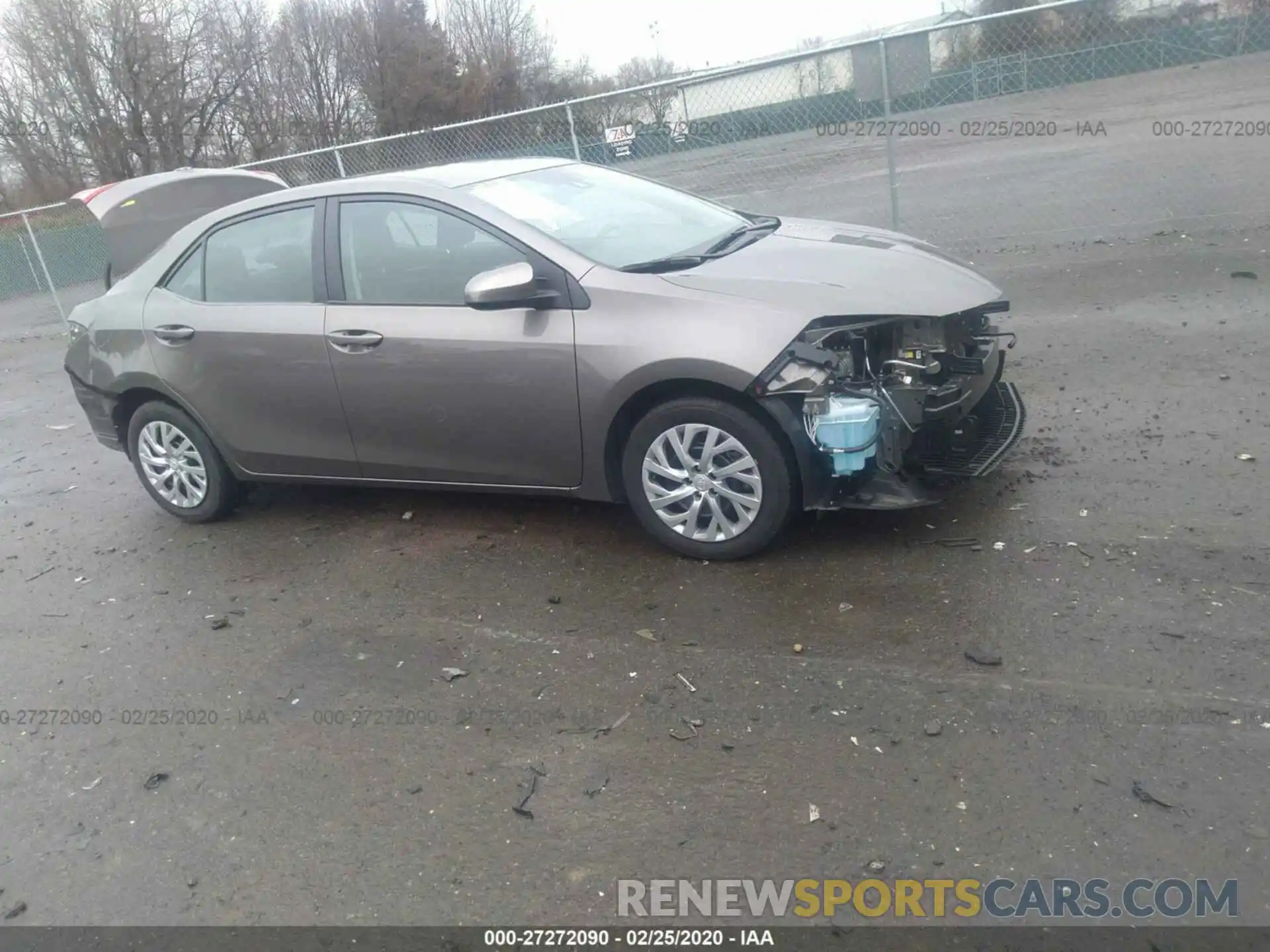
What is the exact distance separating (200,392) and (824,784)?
13.0ft

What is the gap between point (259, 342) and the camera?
5.24m

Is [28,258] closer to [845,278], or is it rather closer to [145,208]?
[145,208]

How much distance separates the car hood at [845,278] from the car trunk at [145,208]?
189 inches

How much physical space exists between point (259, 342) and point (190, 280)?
736 millimetres

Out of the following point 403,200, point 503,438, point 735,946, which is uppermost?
point 403,200

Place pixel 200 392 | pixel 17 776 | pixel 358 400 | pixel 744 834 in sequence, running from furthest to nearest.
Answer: pixel 200 392 → pixel 358 400 → pixel 17 776 → pixel 744 834

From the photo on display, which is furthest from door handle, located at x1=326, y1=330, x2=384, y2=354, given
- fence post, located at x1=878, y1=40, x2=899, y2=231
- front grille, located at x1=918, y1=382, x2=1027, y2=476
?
fence post, located at x1=878, y1=40, x2=899, y2=231

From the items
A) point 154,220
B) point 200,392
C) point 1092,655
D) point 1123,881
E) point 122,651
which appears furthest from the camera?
point 154,220

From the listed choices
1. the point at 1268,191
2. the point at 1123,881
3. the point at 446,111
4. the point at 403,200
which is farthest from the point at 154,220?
the point at 446,111

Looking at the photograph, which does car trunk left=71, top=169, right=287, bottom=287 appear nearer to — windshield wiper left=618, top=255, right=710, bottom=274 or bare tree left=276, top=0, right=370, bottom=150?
windshield wiper left=618, top=255, right=710, bottom=274

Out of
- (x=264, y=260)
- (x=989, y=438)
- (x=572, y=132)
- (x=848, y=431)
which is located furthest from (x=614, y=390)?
(x=572, y=132)

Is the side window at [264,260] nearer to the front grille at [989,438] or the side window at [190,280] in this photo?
the side window at [190,280]

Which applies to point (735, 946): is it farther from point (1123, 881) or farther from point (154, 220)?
point (154, 220)

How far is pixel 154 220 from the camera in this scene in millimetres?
8102
